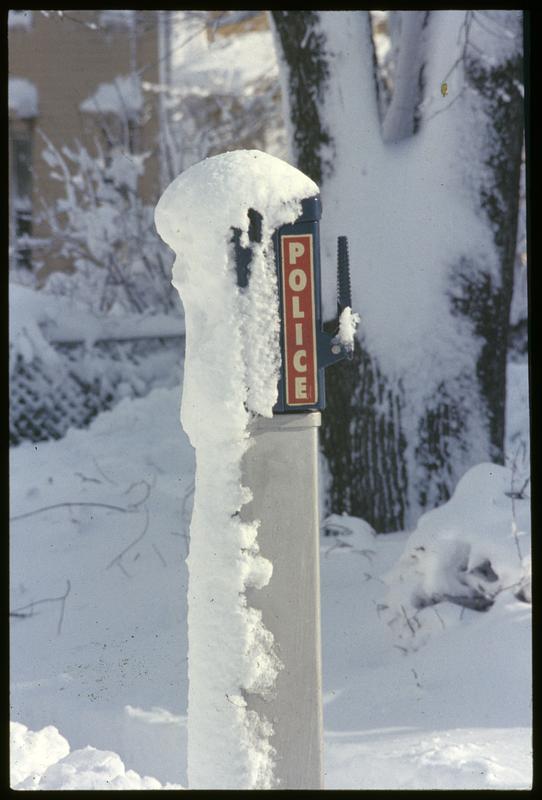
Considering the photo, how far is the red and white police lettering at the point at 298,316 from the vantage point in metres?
2.54

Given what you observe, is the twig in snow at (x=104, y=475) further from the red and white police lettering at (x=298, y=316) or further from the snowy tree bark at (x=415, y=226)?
the red and white police lettering at (x=298, y=316)

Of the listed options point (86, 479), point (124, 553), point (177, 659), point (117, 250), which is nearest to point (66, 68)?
point (117, 250)

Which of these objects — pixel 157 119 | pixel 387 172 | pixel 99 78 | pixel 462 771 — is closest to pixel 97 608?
pixel 462 771

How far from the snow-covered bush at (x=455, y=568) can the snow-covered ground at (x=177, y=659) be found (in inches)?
0.5

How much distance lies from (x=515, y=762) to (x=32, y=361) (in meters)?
5.14

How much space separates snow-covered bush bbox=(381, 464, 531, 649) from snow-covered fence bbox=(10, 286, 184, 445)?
3.88m

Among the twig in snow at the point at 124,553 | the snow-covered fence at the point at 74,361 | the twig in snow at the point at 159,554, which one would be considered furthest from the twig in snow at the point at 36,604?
the snow-covered fence at the point at 74,361

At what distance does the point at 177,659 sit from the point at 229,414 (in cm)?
192

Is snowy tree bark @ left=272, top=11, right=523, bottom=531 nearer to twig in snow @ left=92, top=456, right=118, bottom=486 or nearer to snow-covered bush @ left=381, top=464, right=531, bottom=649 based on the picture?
snow-covered bush @ left=381, top=464, right=531, bottom=649

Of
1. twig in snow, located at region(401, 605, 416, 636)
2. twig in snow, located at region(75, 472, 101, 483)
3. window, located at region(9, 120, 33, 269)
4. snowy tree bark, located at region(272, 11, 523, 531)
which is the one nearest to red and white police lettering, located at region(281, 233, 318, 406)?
twig in snow, located at region(401, 605, 416, 636)

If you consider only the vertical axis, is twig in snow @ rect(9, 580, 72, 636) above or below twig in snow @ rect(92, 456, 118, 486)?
below

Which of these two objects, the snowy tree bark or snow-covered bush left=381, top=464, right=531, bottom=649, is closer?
snow-covered bush left=381, top=464, right=531, bottom=649

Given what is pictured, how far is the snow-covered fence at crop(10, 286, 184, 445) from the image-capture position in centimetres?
752

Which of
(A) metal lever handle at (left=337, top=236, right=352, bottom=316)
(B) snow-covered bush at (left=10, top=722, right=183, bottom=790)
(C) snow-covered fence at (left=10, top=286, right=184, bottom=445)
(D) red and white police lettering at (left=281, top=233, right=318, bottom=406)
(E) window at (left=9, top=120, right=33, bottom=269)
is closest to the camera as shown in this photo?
(D) red and white police lettering at (left=281, top=233, right=318, bottom=406)
